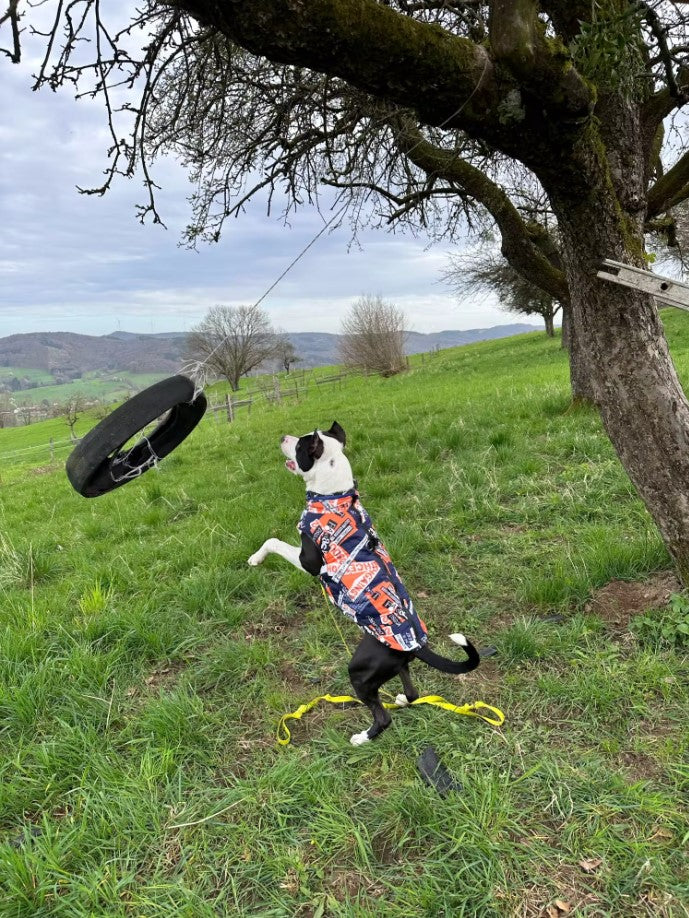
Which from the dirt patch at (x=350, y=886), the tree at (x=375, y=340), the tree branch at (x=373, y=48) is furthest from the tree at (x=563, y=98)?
the tree at (x=375, y=340)

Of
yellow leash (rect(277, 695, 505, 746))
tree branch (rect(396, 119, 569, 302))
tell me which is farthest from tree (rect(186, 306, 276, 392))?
yellow leash (rect(277, 695, 505, 746))

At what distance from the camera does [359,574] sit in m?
2.79

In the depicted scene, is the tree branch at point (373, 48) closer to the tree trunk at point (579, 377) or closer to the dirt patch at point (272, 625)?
the dirt patch at point (272, 625)

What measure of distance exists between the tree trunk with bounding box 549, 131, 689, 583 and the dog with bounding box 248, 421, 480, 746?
68.7 inches

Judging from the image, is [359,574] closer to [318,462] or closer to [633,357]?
[318,462]

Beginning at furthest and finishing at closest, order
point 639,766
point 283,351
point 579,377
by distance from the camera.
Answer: point 283,351 < point 579,377 < point 639,766

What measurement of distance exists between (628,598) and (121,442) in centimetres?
350

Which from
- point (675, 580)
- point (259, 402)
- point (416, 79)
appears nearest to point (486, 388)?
point (675, 580)

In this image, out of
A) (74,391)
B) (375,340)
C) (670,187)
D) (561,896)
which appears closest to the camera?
(561,896)

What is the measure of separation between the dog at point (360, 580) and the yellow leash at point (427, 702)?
0.49 ft

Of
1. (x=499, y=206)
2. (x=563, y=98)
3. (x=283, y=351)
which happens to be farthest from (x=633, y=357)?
(x=283, y=351)

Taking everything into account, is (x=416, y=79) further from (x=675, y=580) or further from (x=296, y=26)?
(x=675, y=580)

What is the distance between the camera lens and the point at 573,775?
243 centimetres

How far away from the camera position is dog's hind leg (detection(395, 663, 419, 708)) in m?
2.83
